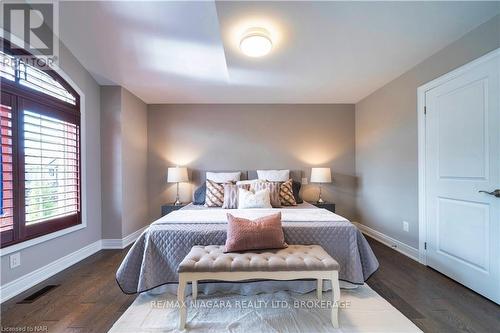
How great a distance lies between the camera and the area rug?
1626 mm

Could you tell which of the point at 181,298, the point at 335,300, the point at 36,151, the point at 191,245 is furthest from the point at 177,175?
the point at 335,300

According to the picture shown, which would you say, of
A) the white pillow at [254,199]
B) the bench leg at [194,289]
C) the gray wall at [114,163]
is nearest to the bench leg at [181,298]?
the bench leg at [194,289]

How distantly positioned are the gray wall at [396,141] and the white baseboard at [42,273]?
13.5 feet

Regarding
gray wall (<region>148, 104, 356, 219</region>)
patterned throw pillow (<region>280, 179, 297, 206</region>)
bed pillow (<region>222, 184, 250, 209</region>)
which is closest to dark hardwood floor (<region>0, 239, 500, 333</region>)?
patterned throw pillow (<region>280, 179, 297, 206</region>)

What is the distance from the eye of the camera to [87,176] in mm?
3047

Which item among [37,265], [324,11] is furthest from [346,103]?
[37,265]

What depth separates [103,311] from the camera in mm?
1839

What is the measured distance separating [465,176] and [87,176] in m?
4.28

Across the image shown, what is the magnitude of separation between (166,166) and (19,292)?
2.39 m

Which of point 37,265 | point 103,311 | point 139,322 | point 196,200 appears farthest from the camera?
point 196,200

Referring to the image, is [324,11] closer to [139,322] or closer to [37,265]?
[139,322]

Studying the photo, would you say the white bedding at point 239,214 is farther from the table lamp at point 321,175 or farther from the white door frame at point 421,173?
the table lamp at point 321,175

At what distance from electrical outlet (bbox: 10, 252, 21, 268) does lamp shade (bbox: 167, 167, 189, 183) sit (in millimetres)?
1914

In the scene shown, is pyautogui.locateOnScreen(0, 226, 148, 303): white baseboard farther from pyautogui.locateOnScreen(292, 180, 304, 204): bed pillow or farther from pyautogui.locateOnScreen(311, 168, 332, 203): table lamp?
pyautogui.locateOnScreen(311, 168, 332, 203): table lamp
